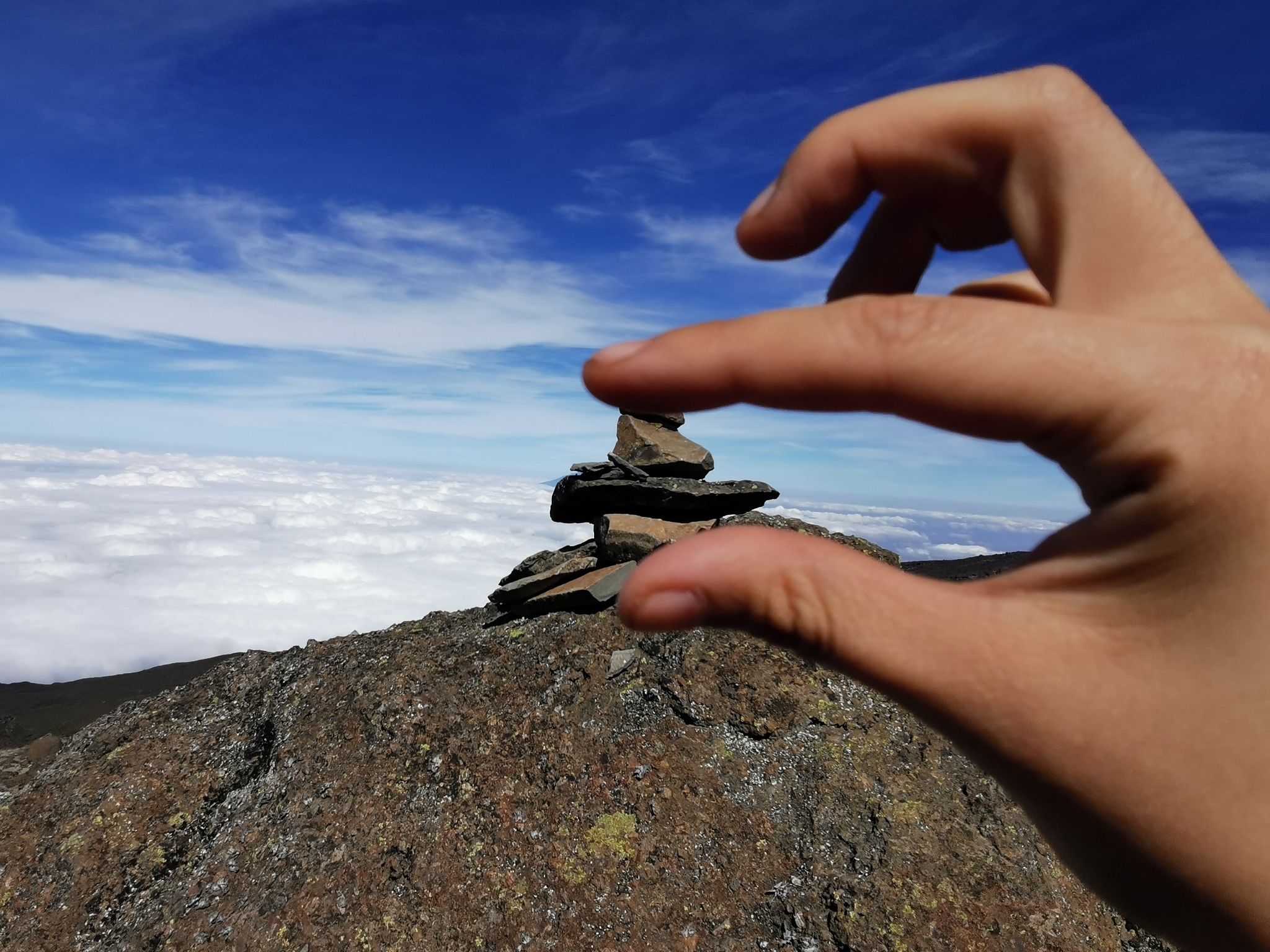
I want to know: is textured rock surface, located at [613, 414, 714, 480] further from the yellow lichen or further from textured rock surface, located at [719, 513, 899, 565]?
the yellow lichen

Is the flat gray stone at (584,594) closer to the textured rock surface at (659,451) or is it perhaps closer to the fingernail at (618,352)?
the textured rock surface at (659,451)

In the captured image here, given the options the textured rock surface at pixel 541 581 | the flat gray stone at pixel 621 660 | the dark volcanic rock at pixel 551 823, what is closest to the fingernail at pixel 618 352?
the dark volcanic rock at pixel 551 823

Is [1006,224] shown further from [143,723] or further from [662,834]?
[143,723]

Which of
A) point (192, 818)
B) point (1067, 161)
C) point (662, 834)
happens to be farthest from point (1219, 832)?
point (192, 818)

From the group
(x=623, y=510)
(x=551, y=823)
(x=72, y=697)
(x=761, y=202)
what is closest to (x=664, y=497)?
(x=623, y=510)

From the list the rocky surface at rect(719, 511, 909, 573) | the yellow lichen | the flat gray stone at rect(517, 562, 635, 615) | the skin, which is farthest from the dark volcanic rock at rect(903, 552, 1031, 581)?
the skin

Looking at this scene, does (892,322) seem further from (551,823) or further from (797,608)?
(551,823)
